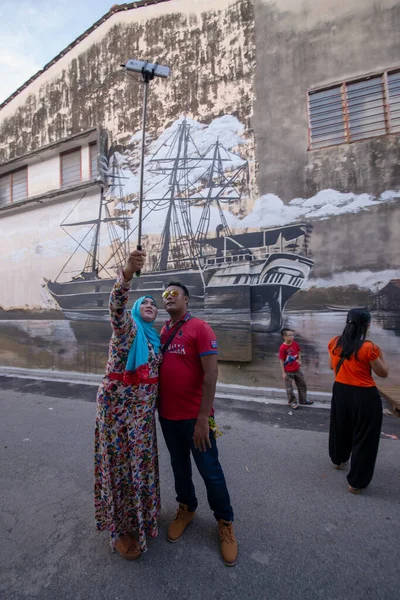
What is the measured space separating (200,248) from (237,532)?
5.74 m

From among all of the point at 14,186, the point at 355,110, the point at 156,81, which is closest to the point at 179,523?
the point at 355,110

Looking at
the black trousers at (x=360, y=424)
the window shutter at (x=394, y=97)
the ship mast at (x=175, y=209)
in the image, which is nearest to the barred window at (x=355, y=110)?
the window shutter at (x=394, y=97)

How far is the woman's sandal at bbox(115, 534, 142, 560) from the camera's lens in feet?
6.52

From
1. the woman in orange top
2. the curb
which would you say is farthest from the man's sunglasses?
the curb

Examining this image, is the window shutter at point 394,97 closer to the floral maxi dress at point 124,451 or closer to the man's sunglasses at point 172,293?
the man's sunglasses at point 172,293

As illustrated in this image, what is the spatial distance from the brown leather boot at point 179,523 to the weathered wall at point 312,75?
5976 mm

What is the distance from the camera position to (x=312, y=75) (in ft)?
21.3

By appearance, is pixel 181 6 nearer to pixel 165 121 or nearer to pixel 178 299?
pixel 165 121

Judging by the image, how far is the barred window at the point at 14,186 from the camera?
387 inches

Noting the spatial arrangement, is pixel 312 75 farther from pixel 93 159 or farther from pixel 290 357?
pixel 290 357

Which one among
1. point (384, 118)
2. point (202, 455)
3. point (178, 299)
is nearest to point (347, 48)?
point (384, 118)

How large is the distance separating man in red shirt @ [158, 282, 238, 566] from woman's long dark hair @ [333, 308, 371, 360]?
1.47 metres

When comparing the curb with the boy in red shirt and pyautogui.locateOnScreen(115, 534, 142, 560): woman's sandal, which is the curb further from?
pyautogui.locateOnScreen(115, 534, 142, 560): woman's sandal

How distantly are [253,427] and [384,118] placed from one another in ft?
21.2
